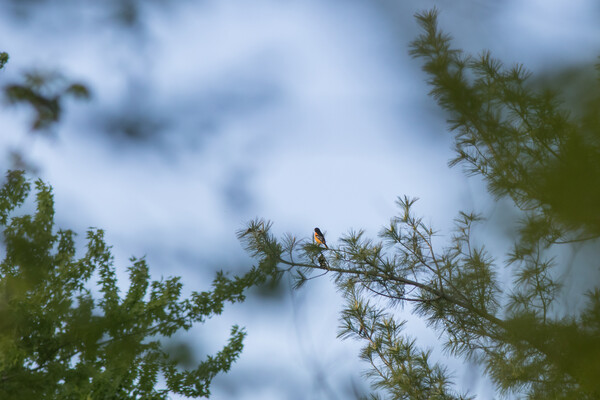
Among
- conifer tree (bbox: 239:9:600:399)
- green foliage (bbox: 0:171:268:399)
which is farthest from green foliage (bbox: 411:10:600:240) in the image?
green foliage (bbox: 0:171:268:399)

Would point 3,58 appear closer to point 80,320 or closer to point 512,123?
point 80,320

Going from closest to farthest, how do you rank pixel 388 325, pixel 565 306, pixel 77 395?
pixel 565 306 < pixel 388 325 < pixel 77 395

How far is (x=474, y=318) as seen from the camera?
8.54 feet

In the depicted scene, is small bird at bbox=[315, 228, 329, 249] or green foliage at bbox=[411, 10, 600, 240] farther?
small bird at bbox=[315, 228, 329, 249]

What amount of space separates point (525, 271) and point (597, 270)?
642mm

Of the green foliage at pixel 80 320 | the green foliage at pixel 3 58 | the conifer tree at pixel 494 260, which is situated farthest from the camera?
the green foliage at pixel 3 58

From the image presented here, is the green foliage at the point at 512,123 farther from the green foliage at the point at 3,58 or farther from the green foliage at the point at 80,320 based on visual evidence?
the green foliage at the point at 3,58

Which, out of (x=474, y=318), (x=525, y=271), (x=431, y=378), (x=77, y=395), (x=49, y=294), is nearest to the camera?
(x=525, y=271)

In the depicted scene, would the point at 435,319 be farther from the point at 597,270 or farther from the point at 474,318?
the point at 597,270

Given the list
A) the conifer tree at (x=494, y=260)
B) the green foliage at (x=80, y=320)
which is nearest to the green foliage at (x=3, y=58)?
the green foliage at (x=80, y=320)

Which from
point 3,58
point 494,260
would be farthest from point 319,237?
point 3,58

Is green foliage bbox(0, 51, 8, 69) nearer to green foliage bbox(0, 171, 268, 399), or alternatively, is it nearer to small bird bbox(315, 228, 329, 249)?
green foliage bbox(0, 171, 268, 399)

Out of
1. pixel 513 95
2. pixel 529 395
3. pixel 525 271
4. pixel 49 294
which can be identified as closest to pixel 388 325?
pixel 529 395

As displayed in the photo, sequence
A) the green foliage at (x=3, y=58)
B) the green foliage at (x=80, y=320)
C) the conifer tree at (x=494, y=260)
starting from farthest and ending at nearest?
the green foliage at (x=3, y=58) < the green foliage at (x=80, y=320) < the conifer tree at (x=494, y=260)
